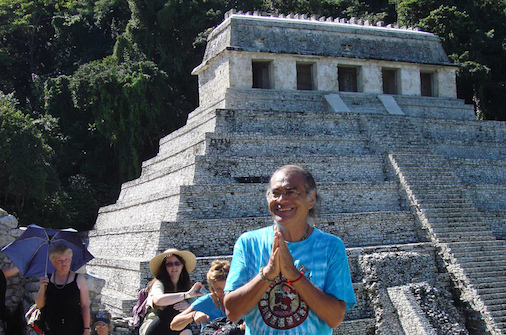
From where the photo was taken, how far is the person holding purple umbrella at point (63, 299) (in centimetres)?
595

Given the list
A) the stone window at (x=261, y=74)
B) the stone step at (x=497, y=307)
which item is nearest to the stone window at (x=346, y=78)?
the stone window at (x=261, y=74)

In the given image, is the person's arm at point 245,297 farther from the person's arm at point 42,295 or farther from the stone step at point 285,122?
the stone step at point 285,122

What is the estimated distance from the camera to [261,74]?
1827cm

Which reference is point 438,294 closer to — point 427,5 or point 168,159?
point 168,159

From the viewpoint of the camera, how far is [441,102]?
19.4m

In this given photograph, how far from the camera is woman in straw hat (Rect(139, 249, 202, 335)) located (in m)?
5.59

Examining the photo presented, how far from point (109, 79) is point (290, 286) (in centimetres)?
2095

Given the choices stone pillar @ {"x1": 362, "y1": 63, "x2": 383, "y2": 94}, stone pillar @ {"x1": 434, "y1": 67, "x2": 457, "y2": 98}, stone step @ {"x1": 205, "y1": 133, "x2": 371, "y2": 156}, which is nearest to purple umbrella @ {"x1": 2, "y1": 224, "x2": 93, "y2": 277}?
stone step @ {"x1": 205, "y1": 133, "x2": 371, "y2": 156}

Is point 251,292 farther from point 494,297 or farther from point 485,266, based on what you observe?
point 485,266

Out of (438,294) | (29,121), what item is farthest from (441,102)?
(29,121)

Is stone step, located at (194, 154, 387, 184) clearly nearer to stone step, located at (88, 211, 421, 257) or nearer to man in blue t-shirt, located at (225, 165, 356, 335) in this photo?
stone step, located at (88, 211, 421, 257)

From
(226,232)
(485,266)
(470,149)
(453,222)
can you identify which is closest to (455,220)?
(453,222)

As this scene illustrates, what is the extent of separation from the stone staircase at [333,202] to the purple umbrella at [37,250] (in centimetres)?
343

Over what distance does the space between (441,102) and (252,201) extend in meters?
9.80
